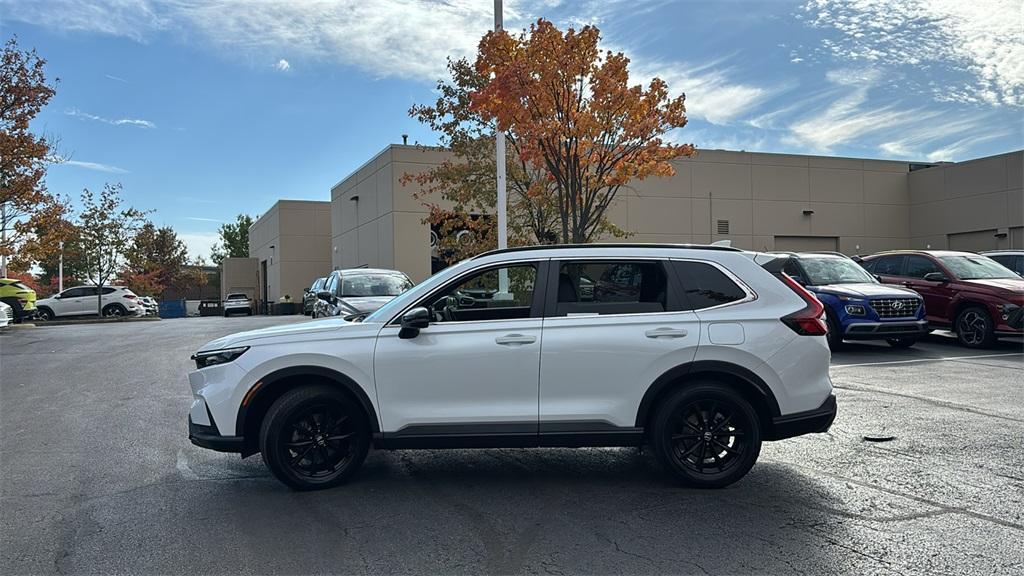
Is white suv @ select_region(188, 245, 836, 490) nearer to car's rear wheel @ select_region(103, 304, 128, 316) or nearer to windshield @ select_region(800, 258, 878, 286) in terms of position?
windshield @ select_region(800, 258, 878, 286)

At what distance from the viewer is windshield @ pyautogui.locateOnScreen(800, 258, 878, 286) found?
13274mm

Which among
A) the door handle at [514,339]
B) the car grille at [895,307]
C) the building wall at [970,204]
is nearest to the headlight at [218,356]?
the door handle at [514,339]

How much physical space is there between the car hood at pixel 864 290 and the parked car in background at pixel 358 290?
7626mm

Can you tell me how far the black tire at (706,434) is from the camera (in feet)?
16.8

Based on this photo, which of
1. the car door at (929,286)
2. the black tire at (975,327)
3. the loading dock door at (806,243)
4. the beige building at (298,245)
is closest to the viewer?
the black tire at (975,327)

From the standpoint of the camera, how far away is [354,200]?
36031 mm

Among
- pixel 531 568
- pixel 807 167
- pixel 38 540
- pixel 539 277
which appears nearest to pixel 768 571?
pixel 531 568

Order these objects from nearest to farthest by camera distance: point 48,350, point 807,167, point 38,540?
point 38,540 → point 48,350 → point 807,167

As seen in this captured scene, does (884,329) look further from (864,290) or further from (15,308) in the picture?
(15,308)

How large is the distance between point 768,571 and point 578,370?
1.83 meters

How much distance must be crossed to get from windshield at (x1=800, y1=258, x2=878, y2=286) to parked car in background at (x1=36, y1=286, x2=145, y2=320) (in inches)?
1186

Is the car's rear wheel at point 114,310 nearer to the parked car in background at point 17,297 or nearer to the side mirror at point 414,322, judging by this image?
the parked car in background at point 17,297

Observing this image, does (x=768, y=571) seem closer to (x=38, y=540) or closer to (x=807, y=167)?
(x=38, y=540)

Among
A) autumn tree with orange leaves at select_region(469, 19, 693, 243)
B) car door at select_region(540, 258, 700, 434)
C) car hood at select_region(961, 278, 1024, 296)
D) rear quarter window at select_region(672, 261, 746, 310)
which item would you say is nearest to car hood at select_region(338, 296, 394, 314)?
autumn tree with orange leaves at select_region(469, 19, 693, 243)
